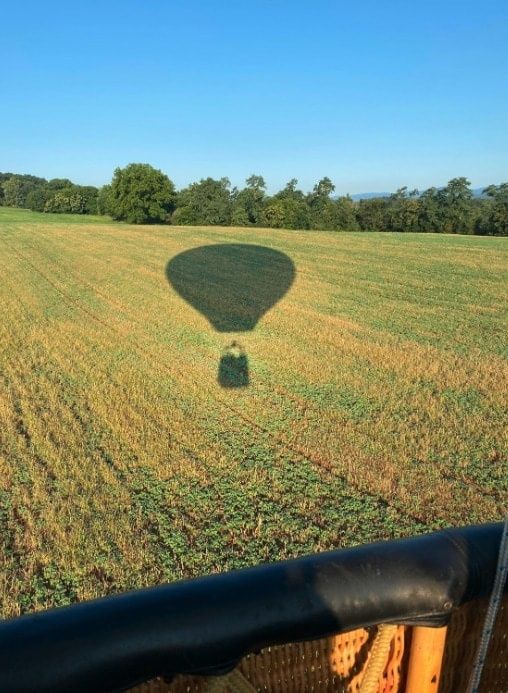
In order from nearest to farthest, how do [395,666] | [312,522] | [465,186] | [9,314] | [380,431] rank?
[395,666], [312,522], [380,431], [9,314], [465,186]

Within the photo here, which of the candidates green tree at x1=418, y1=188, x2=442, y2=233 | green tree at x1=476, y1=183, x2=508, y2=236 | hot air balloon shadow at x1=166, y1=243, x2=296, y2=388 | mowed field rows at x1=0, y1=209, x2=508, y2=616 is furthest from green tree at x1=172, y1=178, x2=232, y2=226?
mowed field rows at x1=0, y1=209, x2=508, y2=616

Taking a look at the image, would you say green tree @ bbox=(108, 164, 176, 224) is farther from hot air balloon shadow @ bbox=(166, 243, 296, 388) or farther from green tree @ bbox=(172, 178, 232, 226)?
hot air balloon shadow @ bbox=(166, 243, 296, 388)

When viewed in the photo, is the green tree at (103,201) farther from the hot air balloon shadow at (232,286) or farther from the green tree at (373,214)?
the hot air balloon shadow at (232,286)

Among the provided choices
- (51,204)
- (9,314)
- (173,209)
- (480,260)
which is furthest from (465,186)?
(9,314)

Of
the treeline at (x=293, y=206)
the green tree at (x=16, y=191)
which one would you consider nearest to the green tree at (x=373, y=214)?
the treeline at (x=293, y=206)

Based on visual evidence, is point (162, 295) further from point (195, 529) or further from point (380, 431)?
point (195, 529)

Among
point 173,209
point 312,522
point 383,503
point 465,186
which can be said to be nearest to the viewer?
→ point 312,522
